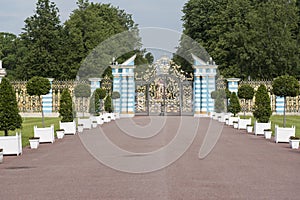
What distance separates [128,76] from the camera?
1556 inches

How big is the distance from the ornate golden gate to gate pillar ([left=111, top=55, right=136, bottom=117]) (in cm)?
98

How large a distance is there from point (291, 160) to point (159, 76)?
2698 cm

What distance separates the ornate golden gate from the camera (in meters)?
40.3

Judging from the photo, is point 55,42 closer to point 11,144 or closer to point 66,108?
point 66,108

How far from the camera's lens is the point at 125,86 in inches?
1561

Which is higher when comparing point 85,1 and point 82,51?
point 85,1

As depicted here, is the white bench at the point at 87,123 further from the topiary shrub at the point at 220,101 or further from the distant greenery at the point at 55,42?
the distant greenery at the point at 55,42

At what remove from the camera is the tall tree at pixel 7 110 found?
15922mm

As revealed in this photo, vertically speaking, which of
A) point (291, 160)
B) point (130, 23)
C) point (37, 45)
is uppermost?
point (130, 23)

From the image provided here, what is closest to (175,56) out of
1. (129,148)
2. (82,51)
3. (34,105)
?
(82,51)

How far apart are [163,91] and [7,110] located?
Result: 2523 centimetres

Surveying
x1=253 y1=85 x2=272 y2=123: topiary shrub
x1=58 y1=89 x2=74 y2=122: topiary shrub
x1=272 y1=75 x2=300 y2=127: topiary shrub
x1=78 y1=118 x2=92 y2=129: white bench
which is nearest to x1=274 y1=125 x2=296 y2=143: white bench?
x1=272 y1=75 x2=300 y2=127: topiary shrub

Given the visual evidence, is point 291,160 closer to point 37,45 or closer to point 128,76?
point 128,76

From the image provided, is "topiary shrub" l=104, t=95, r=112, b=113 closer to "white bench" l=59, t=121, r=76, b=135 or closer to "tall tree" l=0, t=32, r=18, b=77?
"white bench" l=59, t=121, r=76, b=135
